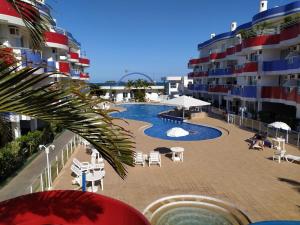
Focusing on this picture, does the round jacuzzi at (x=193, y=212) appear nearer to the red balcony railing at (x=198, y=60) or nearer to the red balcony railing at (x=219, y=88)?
the red balcony railing at (x=219, y=88)

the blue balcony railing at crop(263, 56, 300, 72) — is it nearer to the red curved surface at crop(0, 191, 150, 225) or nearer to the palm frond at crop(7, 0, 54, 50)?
the red curved surface at crop(0, 191, 150, 225)

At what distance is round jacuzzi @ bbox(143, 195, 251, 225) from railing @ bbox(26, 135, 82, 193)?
413 cm

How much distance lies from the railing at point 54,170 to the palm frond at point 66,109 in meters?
7.79

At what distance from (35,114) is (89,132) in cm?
62

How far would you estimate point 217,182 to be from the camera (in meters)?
12.6

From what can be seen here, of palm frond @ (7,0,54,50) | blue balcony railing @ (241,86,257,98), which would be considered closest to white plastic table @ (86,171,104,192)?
palm frond @ (7,0,54,50)

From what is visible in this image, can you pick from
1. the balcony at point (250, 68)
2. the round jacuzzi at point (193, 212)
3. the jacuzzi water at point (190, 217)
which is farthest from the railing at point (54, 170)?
the balcony at point (250, 68)

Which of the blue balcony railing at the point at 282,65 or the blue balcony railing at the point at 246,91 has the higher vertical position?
the blue balcony railing at the point at 282,65

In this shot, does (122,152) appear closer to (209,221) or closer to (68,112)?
(68,112)

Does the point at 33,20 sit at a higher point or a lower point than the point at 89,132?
higher

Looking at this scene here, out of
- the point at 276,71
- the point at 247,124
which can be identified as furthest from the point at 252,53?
the point at 247,124

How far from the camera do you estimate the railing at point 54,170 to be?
10523 millimetres

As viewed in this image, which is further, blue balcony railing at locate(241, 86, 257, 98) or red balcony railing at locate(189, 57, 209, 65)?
red balcony railing at locate(189, 57, 209, 65)

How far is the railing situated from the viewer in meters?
10.5
